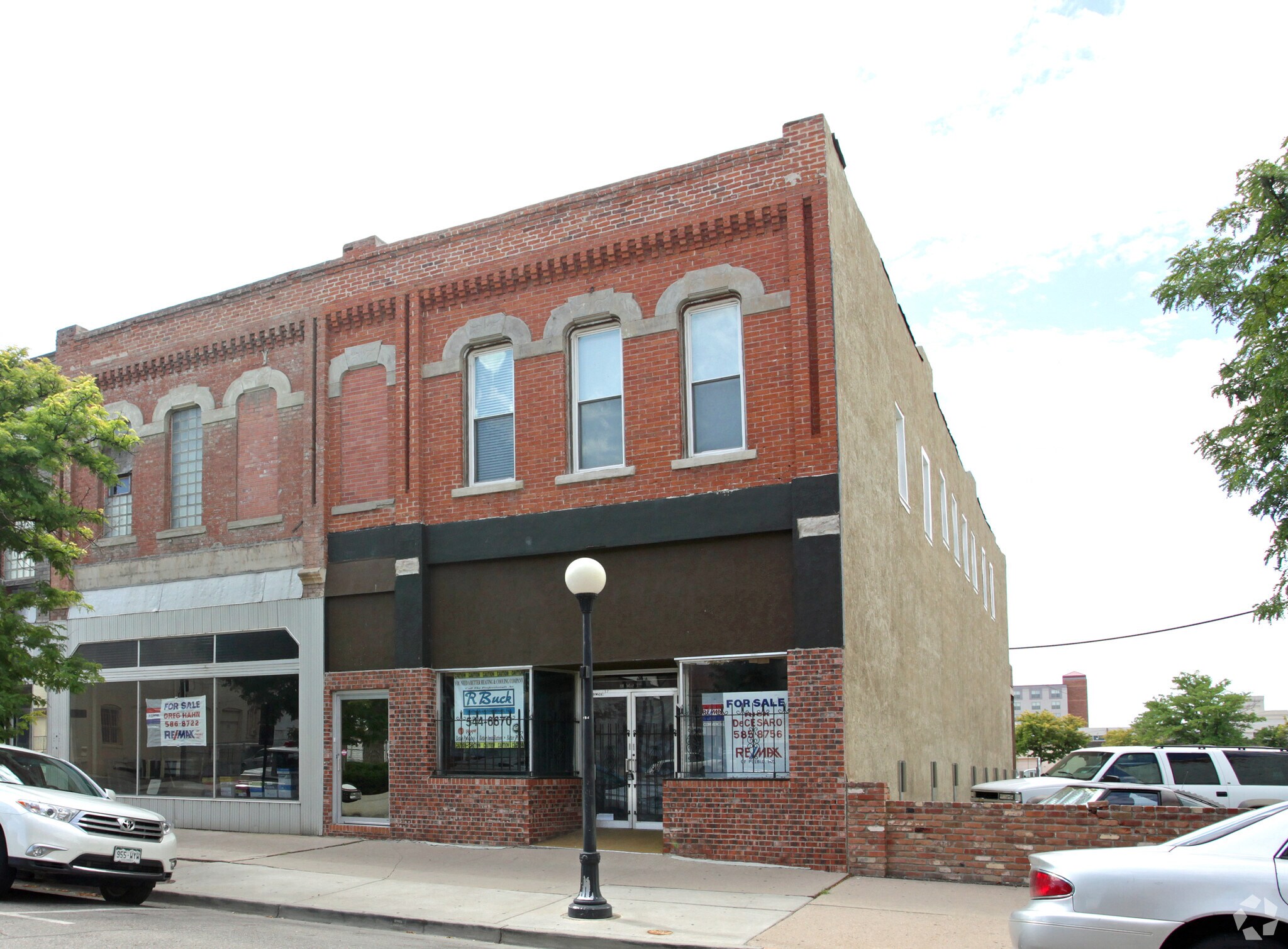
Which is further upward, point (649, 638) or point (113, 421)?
point (113, 421)

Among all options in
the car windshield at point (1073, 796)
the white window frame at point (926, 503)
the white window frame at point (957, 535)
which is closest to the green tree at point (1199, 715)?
the white window frame at point (957, 535)

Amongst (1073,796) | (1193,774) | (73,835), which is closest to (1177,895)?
(1073,796)

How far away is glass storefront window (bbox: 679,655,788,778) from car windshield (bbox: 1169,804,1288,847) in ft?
24.9

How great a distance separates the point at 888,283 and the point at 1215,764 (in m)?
9.20

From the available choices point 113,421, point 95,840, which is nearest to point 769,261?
point 113,421

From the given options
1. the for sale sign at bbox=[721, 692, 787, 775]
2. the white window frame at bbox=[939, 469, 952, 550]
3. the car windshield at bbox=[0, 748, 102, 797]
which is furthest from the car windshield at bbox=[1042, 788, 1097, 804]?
the car windshield at bbox=[0, 748, 102, 797]

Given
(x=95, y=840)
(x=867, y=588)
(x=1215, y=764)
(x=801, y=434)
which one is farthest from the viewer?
(x=1215, y=764)

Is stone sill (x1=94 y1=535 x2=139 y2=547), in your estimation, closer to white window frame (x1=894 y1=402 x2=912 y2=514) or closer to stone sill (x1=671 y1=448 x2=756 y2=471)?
stone sill (x1=671 y1=448 x2=756 y2=471)

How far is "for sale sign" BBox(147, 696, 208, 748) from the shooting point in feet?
62.1

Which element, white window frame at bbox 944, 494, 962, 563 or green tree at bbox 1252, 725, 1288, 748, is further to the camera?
green tree at bbox 1252, 725, 1288, 748

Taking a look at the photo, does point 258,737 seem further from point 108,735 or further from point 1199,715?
point 1199,715

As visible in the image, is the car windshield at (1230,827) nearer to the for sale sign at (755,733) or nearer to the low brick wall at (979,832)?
the low brick wall at (979,832)

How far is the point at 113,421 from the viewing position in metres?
15.6

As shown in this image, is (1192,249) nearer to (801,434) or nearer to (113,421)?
(801,434)
